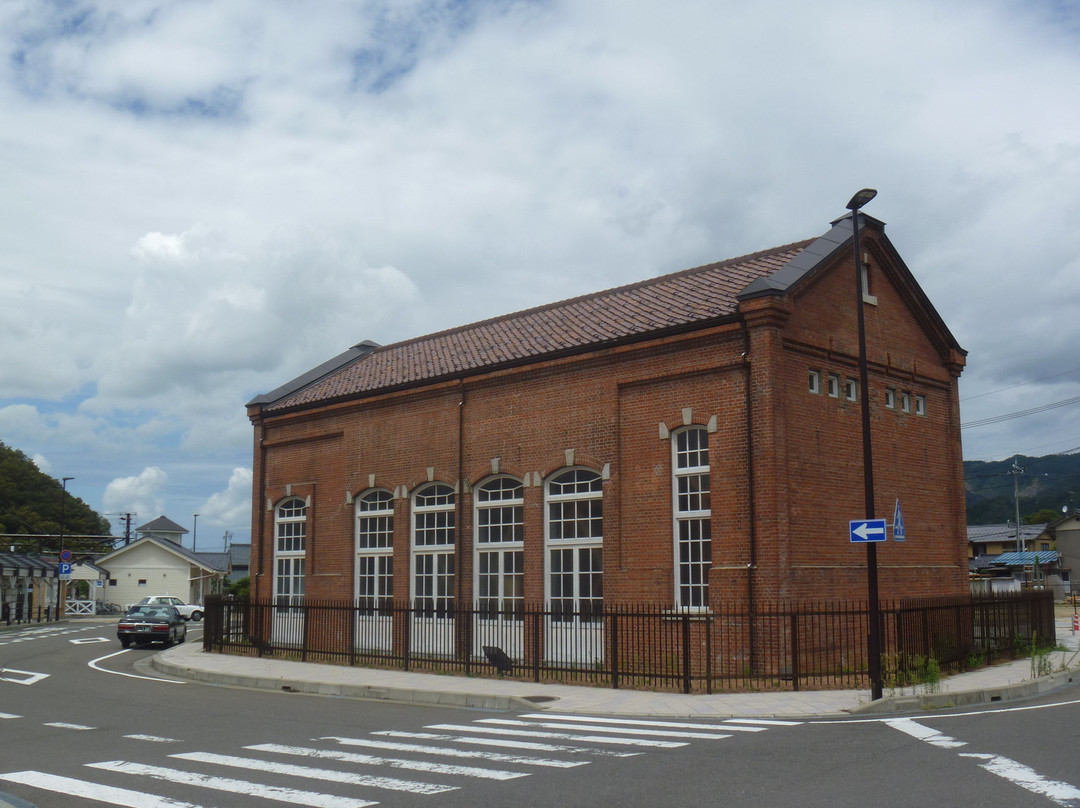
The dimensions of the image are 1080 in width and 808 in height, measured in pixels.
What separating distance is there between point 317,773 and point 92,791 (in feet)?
6.43

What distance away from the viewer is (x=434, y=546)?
80.1 ft

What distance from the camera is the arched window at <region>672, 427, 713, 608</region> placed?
19125mm

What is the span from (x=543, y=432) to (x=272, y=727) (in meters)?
10.3

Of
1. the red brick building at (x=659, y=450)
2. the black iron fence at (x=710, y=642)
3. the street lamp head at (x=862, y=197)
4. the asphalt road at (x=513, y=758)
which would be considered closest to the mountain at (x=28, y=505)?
the red brick building at (x=659, y=450)

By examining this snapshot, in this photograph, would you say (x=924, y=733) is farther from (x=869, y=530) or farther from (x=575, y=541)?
(x=575, y=541)

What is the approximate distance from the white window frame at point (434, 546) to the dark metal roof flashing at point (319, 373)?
24.0ft

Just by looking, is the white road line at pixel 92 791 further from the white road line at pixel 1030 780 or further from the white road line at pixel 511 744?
the white road line at pixel 1030 780

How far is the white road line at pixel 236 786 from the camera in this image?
812 cm

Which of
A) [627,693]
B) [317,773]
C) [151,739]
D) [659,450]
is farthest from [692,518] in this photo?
[317,773]

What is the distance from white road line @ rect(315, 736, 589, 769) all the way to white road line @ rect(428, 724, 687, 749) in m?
1.30

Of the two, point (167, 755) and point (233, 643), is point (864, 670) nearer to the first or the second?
point (167, 755)

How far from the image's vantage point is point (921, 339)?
2345 cm

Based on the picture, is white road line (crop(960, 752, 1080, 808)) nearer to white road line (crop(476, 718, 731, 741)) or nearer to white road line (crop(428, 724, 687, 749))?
white road line (crop(476, 718, 731, 741))

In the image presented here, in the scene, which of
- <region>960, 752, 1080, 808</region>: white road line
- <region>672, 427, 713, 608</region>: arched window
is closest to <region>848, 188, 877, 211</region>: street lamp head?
<region>672, 427, 713, 608</region>: arched window
